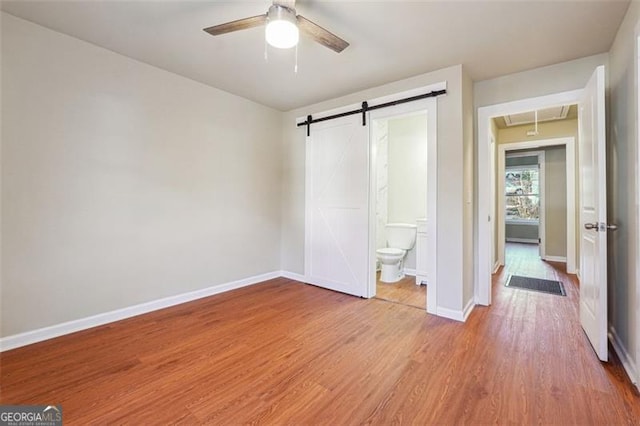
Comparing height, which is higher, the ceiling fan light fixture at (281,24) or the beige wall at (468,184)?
the ceiling fan light fixture at (281,24)

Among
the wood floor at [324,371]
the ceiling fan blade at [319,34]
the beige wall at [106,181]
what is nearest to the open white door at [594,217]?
the wood floor at [324,371]

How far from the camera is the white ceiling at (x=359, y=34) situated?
210 centimetres

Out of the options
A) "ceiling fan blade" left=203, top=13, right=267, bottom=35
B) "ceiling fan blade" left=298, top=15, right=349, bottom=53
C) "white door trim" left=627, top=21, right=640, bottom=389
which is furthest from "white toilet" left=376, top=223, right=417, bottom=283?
"ceiling fan blade" left=203, top=13, right=267, bottom=35

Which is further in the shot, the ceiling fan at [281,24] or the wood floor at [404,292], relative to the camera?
the wood floor at [404,292]

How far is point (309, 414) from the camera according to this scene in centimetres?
160

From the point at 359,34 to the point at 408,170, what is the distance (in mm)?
2641

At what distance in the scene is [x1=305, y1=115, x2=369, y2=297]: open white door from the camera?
3637 millimetres

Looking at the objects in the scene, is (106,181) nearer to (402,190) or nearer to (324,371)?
(324,371)

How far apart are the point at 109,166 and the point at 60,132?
0.43 meters

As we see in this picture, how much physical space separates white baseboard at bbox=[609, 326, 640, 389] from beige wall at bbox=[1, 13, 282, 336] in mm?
3803

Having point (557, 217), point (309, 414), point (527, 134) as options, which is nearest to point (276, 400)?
point (309, 414)

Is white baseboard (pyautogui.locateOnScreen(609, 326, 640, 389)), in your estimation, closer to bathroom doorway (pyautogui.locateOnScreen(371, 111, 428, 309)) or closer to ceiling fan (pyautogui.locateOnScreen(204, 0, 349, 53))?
bathroom doorway (pyautogui.locateOnScreen(371, 111, 428, 309))

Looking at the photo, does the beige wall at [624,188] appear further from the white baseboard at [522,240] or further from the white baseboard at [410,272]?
the white baseboard at [522,240]

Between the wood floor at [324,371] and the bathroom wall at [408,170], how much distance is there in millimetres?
1929
